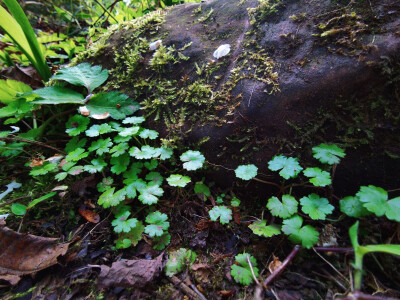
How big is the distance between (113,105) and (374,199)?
2.13 m

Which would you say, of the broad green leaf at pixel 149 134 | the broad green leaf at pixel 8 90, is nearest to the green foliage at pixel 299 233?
the broad green leaf at pixel 149 134

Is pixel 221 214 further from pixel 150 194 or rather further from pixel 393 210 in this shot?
pixel 393 210

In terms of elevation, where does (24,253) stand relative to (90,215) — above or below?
above

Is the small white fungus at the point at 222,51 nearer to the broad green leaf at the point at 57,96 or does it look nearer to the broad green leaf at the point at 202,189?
the broad green leaf at the point at 202,189

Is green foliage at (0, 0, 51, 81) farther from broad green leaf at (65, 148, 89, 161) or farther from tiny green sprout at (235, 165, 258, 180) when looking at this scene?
tiny green sprout at (235, 165, 258, 180)

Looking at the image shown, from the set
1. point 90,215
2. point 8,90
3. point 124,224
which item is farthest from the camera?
point 8,90

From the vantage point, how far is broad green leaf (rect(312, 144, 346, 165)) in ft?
4.45

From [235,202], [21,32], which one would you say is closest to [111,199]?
[235,202]

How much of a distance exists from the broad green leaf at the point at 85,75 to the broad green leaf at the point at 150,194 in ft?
4.16

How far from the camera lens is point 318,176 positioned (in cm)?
137

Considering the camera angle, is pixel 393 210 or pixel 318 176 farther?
pixel 318 176

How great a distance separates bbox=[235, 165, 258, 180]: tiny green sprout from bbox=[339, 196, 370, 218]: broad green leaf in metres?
0.55

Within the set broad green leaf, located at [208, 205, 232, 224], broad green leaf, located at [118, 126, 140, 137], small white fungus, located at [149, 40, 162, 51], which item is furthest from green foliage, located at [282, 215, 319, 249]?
small white fungus, located at [149, 40, 162, 51]

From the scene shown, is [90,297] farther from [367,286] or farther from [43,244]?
[367,286]
